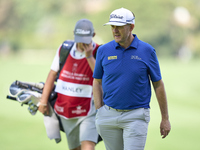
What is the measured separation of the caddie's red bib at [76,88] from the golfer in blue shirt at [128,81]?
1.04 metres

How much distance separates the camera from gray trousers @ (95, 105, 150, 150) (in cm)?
435

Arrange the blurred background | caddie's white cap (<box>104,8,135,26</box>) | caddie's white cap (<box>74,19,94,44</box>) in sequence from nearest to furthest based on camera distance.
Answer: caddie's white cap (<box>104,8,135,26</box>)
caddie's white cap (<box>74,19,94,44</box>)
the blurred background

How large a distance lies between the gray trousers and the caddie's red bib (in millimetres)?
927

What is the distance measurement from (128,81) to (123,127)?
489mm

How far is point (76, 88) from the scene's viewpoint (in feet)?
18.3

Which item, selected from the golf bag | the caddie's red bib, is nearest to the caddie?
the caddie's red bib

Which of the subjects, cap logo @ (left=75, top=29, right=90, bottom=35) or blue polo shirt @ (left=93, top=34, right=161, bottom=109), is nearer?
blue polo shirt @ (left=93, top=34, right=161, bottom=109)

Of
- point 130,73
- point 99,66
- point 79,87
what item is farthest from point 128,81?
point 79,87

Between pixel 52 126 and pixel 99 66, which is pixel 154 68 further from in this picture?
pixel 52 126

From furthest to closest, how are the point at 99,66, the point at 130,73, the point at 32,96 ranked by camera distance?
the point at 32,96 < the point at 99,66 < the point at 130,73

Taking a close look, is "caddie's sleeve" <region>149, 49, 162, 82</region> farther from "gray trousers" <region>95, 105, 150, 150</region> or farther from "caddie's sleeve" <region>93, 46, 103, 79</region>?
"caddie's sleeve" <region>93, 46, 103, 79</region>

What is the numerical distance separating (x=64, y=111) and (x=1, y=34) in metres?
69.9

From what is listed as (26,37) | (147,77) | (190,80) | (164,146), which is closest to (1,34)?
(26,37)

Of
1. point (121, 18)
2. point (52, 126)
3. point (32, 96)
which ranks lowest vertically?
point (52, 126)
